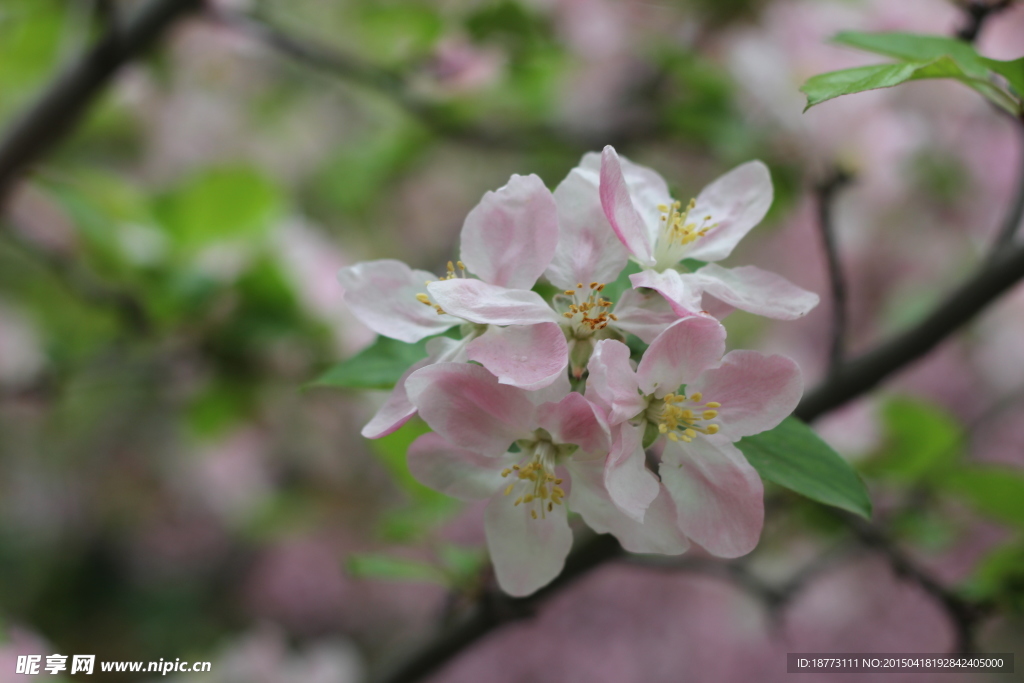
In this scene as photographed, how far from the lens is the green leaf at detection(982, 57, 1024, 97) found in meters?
0.45

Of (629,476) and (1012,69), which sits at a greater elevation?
(1012,69)

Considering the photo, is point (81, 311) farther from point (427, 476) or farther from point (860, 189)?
point (860, 189)

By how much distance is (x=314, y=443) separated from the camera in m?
2.42

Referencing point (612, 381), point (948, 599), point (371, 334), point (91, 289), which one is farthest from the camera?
point (371, 334)

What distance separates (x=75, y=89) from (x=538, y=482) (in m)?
0.91

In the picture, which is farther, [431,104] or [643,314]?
[431,104]

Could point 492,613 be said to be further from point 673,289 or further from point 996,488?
point 996,488

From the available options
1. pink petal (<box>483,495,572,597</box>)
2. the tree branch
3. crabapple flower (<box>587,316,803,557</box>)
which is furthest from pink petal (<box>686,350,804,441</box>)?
the tree branch

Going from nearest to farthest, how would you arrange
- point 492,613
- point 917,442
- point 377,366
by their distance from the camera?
point 377,366 → point 492,613 → point 917,442

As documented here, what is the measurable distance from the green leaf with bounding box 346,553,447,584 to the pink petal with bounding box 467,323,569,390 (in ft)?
1.30

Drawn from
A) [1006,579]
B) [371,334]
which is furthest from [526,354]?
[371,334]

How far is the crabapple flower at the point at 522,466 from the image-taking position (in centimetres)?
38

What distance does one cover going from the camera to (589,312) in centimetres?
42

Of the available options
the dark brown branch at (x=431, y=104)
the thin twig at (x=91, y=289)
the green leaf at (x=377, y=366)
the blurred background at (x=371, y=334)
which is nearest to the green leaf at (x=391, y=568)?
the blurred background at (x=371, y=334)
